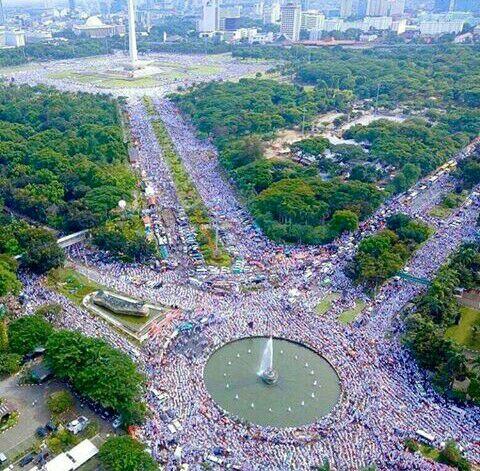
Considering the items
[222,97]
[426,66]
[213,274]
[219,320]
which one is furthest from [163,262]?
[426,66]

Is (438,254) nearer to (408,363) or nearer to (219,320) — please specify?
(408,363)

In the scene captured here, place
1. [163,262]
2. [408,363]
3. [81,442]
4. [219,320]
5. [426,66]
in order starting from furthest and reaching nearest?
[426,66]
[163,262]
[219,320]
[408,363]
[81,442]

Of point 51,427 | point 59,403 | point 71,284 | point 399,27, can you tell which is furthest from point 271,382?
point 399,27

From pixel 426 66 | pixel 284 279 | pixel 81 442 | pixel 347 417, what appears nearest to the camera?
pixel 81 442

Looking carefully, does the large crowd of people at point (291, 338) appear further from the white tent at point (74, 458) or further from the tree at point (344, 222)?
the white tent at point (74, 458)

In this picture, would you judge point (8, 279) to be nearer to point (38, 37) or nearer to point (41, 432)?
point (41, 432)

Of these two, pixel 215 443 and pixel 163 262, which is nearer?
pixel 215 443

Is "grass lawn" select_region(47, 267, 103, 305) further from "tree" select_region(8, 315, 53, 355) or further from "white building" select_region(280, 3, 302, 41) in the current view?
"white building" select_region(280, 3, 302, 41)
